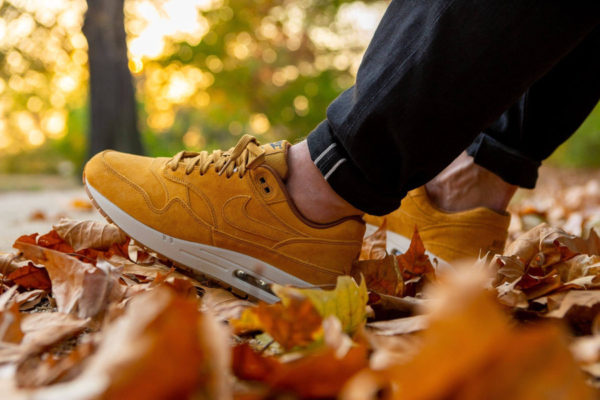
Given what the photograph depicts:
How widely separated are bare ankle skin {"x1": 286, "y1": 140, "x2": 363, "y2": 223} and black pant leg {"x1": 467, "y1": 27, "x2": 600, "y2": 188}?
47cm

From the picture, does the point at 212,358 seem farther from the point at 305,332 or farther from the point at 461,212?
the point at 461,212

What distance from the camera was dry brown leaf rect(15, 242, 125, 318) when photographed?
0.81 m

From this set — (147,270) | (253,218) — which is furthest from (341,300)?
(147,270)

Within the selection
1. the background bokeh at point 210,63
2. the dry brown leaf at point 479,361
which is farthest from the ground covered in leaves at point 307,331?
the background bokeh at point 210,63

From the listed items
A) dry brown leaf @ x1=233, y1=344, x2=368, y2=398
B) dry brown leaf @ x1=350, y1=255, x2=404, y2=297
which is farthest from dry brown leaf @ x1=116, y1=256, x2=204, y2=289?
dry brown leaf @ x1=233, y1=344, x2=368, y2=398

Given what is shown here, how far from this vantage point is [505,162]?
1273 millimetres

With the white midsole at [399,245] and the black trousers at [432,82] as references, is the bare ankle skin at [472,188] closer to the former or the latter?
the white midsole at [399,245]

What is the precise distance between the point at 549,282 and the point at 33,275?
39.5 inches

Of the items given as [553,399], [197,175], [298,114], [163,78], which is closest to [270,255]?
[197,175]

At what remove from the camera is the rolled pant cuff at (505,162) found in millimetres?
1271

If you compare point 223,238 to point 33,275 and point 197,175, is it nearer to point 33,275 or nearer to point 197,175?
point 197,175

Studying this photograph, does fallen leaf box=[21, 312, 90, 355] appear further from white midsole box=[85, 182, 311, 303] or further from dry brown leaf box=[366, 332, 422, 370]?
dry brown leaf box=[366, 332, 422, 370]

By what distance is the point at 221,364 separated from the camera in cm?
42

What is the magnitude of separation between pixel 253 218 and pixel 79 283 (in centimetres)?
38
